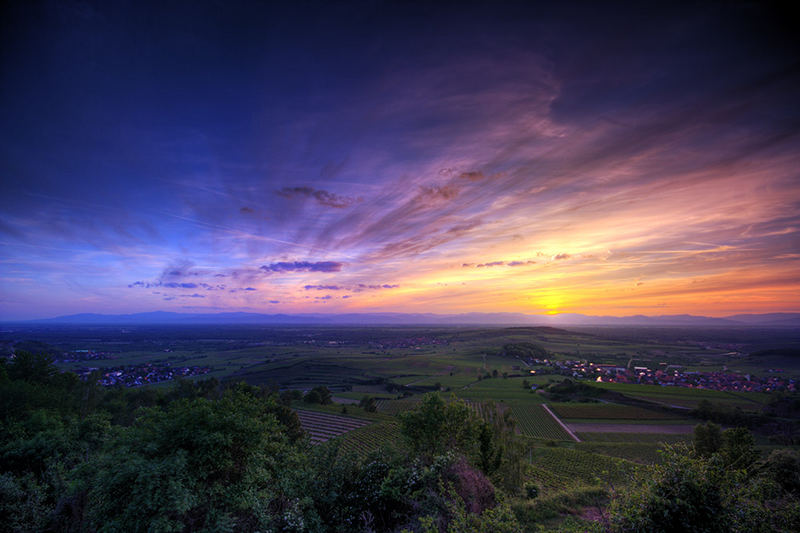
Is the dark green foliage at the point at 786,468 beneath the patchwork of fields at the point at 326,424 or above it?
above

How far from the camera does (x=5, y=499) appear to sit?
15484 millimetres

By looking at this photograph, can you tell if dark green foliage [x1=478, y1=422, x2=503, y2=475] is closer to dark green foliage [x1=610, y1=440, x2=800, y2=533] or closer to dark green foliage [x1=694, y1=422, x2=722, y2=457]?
dark green foliage [x1=610, y1=440, x2=800, y2=533]

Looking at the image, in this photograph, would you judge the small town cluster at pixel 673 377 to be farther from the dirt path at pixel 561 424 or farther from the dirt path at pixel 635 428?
the dirt path at pixel 635 428

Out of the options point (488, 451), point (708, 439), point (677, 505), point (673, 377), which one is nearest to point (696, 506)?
point (677, 505)

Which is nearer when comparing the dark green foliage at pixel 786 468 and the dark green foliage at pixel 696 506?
the dark green foliage at pixel 696 506

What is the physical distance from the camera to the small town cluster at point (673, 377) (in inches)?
2958

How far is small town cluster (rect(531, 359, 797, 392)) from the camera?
7512cm

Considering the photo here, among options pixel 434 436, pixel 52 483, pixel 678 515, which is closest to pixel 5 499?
pixel 52 483

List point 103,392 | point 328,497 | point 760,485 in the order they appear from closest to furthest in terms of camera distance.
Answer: point 760,485, point 328,497, point 103,392

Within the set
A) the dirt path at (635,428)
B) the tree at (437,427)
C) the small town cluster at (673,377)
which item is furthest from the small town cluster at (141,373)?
the small town cluster at (673,377)

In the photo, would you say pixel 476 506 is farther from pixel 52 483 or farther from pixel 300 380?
pixel 300 380

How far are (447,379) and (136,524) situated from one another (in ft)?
310

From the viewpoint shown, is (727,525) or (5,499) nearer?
(727,525)

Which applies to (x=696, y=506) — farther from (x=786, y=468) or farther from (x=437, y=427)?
(x=786, y=468)
